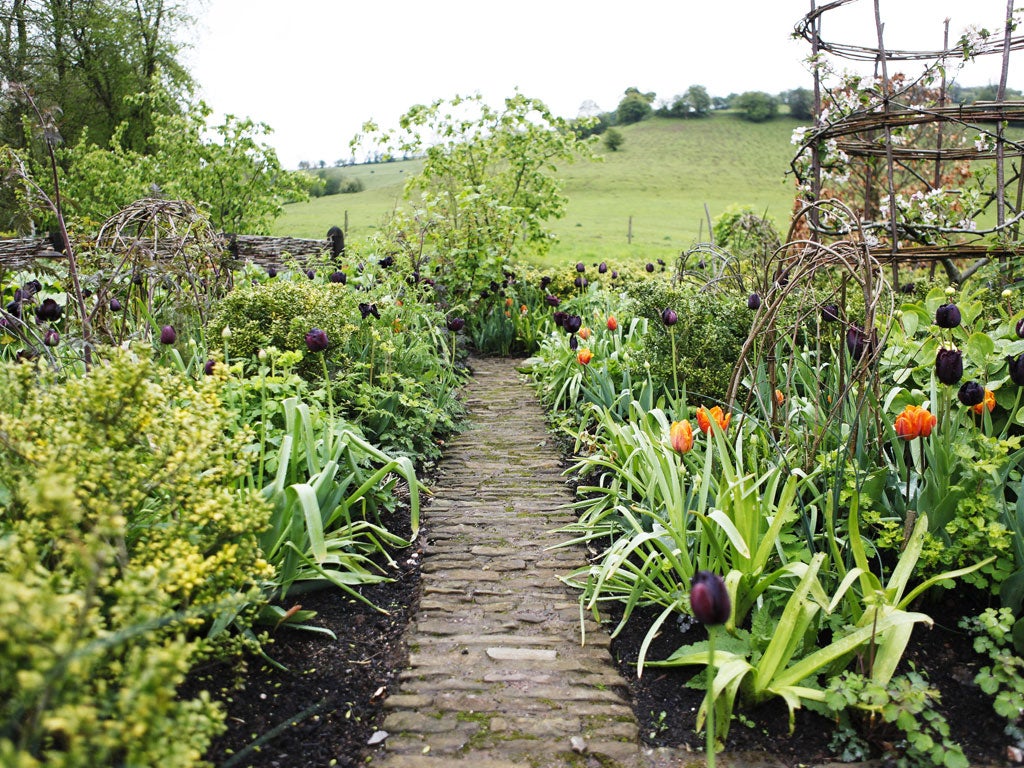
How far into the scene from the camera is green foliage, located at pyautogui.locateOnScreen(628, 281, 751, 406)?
13.6ft

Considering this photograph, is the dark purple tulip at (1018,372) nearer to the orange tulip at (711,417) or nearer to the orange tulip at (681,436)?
the orange tulip at (711,417)

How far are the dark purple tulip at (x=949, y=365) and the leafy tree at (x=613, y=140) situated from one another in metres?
44.5

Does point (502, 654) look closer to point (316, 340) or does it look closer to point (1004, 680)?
point (1004, 680)

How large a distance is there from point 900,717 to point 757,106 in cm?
5323

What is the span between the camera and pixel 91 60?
1766 cm

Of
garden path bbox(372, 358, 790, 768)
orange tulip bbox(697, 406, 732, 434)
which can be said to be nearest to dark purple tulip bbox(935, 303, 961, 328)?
orange tulip bbox(697, 406, 732, 434)

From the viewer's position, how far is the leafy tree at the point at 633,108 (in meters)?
51.8

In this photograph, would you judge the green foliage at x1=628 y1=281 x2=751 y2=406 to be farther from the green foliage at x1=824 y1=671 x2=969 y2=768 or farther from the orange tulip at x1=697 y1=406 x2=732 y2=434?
the green foliage at x1=824 y1=671 x2=969 y2=768

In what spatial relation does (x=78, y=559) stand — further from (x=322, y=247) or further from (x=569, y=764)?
(x=322, y=247)

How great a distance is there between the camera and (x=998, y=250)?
14.1 feet

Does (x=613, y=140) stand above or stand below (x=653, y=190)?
above

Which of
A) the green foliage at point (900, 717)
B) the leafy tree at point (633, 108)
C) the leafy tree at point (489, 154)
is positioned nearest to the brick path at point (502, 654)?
the green foliage at point (900, 717)

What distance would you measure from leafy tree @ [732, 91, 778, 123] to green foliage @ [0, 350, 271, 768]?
5269 centimetres

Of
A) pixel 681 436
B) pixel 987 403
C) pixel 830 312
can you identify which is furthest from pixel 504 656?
pixel 987 403
